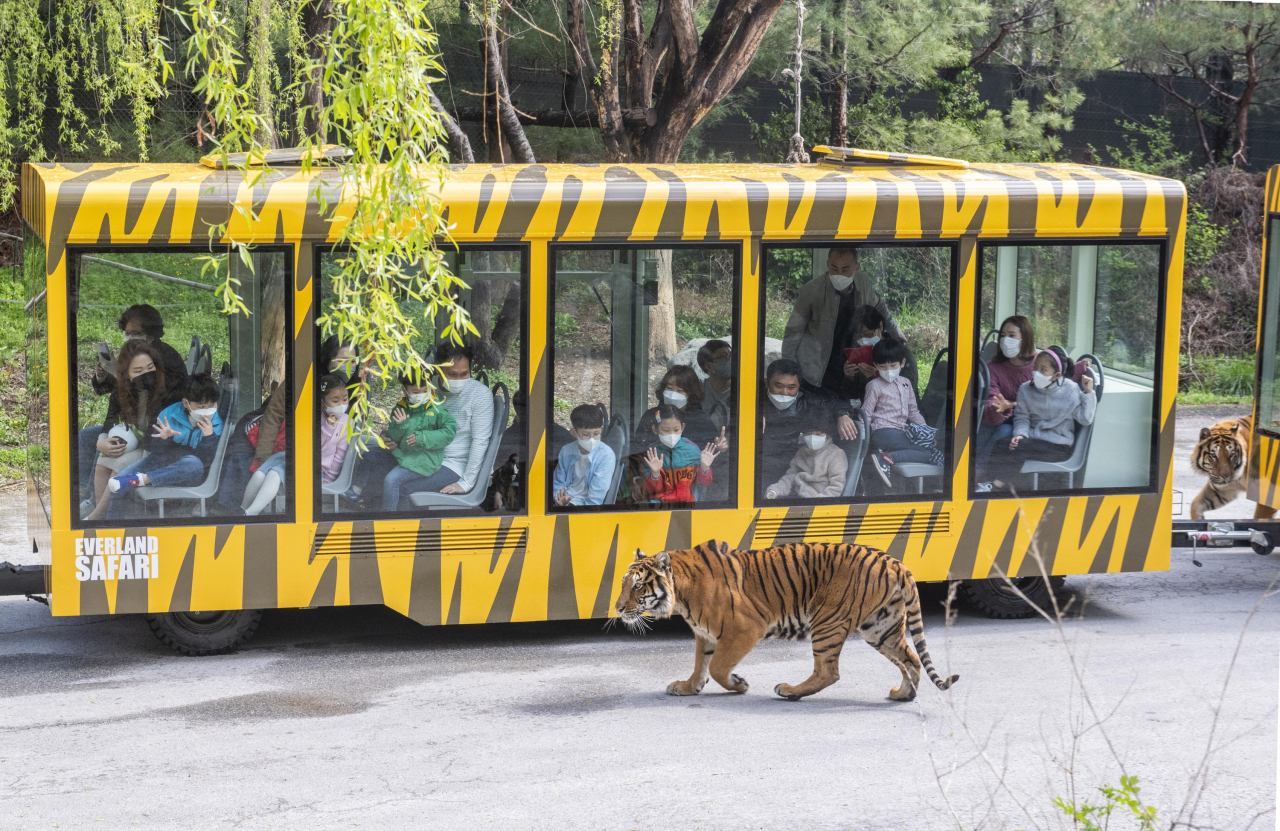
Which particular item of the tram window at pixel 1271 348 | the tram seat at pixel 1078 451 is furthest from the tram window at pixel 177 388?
the tram window at pixel 1271 348

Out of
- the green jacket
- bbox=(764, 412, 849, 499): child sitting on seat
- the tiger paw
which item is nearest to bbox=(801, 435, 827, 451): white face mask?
bbox=(764, 412, 849, 499): child sitting on seat

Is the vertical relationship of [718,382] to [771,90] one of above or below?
below

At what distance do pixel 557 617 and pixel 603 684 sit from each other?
54 cm

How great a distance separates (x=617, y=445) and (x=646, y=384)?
357 mm

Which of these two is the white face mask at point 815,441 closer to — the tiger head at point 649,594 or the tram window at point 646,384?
the tram window at point 646,384

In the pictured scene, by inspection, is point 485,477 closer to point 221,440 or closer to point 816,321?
point 221,440

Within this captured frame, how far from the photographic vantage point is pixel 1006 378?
770cm

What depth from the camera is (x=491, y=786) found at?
554 centimetres

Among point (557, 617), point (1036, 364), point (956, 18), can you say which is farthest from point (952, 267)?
point (956, 18)

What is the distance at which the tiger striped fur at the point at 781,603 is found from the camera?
21.5 ft

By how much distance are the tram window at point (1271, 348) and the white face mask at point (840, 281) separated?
332 centimetres

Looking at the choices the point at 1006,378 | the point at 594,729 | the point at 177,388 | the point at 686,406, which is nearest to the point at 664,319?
the point at 686,406

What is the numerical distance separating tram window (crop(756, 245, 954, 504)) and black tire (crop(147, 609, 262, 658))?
281cm

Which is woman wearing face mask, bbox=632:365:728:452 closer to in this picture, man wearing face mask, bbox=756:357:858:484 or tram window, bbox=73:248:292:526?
man wearing face mask, bbox=756:357:858:484
